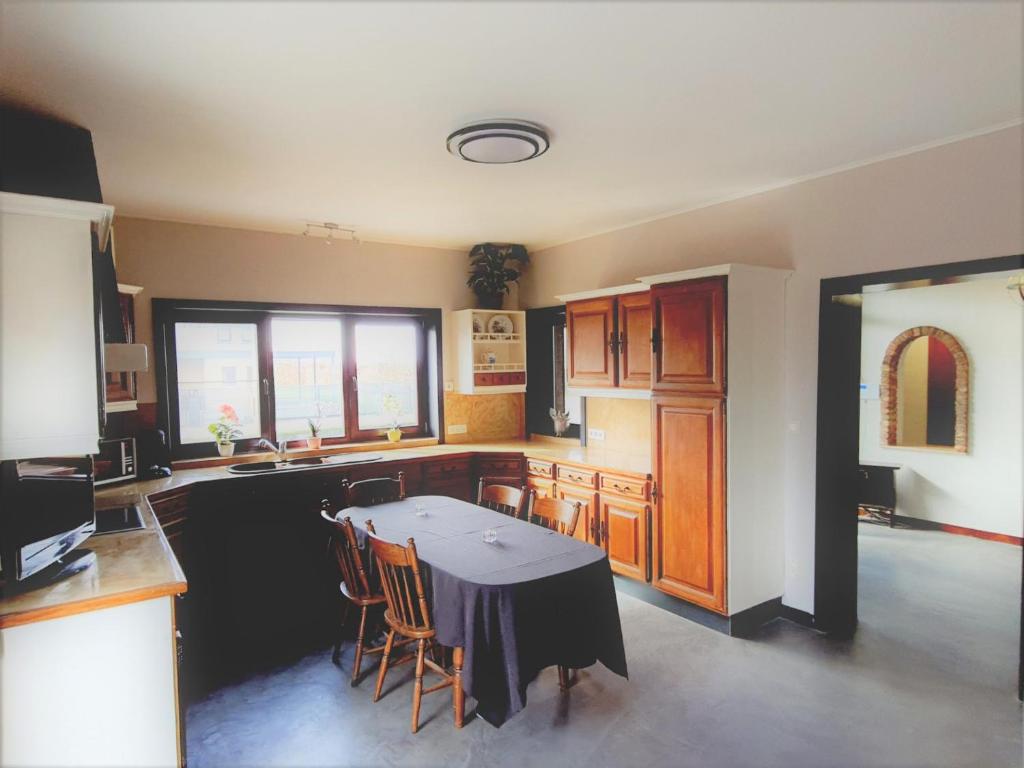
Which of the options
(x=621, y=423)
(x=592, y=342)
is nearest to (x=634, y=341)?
(x=592, y=342)

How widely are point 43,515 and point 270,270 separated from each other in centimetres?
289

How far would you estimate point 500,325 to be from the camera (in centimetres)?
555

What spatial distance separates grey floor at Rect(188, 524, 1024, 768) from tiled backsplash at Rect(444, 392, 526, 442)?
2441 millimetres

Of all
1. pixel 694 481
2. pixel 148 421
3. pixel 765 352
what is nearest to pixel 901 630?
pixel 694 481

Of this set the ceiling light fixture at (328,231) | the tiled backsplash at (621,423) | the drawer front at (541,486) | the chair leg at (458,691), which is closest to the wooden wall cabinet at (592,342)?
the tiled backsplash at (621,423)

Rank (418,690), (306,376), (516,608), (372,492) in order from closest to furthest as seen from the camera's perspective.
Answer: (516,608) → (418,690) → (372,492) → (306,376)

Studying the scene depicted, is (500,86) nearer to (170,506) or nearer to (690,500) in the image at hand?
(690,500)

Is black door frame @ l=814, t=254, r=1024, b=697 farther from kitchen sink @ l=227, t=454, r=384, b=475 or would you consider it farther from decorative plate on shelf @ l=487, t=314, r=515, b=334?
kitchen sink @ l=227, t=454, r=384, b=475

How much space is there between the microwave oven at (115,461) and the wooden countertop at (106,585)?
4.54 feet

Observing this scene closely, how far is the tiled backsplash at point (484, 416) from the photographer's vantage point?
5539 mm

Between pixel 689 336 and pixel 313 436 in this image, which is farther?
pixel 313 436

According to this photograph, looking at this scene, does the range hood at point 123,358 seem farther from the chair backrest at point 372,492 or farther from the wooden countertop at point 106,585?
the chair backrest at point 372,492

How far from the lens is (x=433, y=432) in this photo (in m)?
5.54

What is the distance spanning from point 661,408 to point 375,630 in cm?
235
